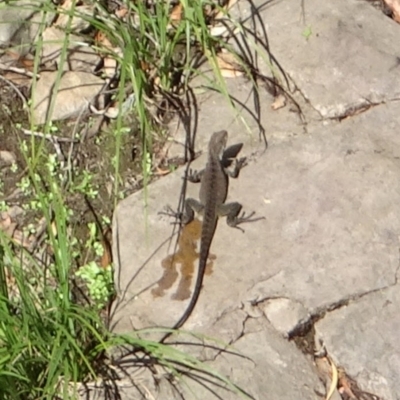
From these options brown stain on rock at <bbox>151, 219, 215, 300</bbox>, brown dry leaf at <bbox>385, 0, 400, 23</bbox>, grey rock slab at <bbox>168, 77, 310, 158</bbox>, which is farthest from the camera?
brown dry leaf at <bbox>385, 0, 400, 23</bbox>

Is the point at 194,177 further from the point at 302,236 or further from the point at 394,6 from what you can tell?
the point at 394,6

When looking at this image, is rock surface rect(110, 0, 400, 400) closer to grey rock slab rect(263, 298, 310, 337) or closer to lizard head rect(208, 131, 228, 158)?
grey rock slab rect(263, 298, 310, 337)

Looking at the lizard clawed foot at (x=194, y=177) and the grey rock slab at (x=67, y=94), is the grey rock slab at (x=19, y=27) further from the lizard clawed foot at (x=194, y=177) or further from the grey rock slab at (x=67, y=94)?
the lizard clawed foot at (x=194, y=177)

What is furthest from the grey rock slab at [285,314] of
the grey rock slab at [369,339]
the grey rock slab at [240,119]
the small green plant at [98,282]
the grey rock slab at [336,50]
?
the grey rock slab at [336,50]

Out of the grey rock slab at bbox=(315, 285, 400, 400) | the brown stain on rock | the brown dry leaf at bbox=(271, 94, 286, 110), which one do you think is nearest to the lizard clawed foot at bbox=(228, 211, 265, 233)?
the brown stain on rock

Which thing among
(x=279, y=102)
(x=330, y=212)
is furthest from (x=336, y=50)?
(x=330, y=212)

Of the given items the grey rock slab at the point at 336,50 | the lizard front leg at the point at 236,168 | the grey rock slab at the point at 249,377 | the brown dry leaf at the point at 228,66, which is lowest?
the grey rock slab at the point at 249,377
